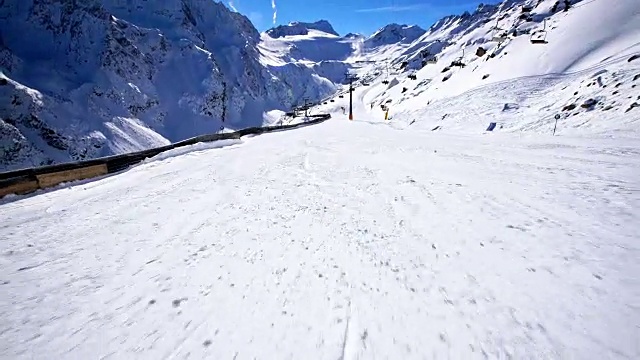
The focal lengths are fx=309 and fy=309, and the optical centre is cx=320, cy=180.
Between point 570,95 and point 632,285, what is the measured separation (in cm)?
2240

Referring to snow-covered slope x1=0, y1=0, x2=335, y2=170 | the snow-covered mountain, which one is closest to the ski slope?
the snow-covered mountain

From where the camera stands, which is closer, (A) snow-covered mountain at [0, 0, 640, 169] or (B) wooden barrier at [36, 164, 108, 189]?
(B) wooden barrier at [36, 164, 108, 189]

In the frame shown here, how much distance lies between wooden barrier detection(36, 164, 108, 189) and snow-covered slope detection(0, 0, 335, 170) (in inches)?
2883

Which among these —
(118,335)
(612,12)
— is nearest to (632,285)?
(118,335)

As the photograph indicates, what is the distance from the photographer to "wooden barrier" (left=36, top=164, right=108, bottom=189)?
6953 mm

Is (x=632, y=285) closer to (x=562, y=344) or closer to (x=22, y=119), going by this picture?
(x=562, y=344)

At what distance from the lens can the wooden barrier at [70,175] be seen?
695cm

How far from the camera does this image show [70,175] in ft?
24.8

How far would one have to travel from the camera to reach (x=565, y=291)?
3180 millimetres

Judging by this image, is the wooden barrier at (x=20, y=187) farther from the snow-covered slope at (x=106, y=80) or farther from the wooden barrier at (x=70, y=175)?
the snow-covered slope at (x=106, y=80)

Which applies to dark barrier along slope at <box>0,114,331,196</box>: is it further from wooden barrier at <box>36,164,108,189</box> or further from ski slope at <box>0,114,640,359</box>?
ski slope at <box>0,114,640,359</box>

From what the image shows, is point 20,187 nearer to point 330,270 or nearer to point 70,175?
point 70,175

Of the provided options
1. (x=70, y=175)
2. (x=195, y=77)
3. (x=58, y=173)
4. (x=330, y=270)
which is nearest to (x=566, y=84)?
(x=330, y=270)

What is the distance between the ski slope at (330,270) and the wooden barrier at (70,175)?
15.8 inches
